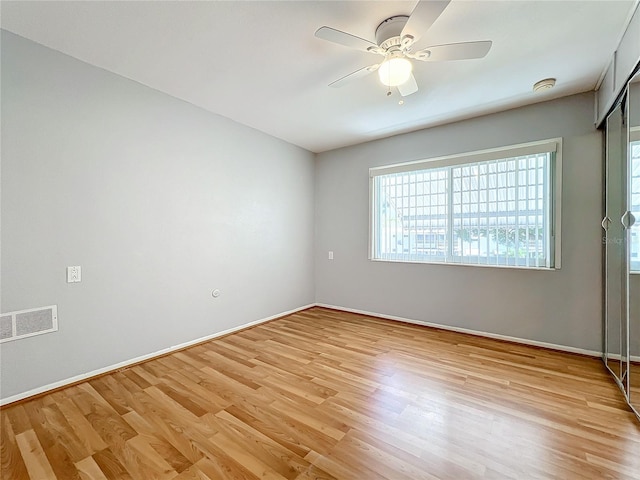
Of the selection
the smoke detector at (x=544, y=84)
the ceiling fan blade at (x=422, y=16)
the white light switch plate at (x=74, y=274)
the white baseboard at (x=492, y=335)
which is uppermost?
the smoke detector at (x=544, y=84)

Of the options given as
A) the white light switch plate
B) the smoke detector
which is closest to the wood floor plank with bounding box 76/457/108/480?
the white light switch plate

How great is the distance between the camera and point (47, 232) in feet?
6.79

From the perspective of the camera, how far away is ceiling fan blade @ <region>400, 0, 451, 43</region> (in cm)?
136

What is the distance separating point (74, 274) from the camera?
2.20 metres

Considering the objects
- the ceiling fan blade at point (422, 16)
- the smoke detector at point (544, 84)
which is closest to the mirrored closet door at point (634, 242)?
the smoke detector at point (544, 84)

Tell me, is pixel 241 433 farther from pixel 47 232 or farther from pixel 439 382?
pixel 47 232

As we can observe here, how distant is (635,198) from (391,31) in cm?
202

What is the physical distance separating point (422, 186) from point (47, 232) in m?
3.84

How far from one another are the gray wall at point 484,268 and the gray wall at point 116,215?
130 centimetres

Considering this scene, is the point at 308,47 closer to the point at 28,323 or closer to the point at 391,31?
the point at 391,31

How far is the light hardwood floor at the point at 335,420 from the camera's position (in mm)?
1395

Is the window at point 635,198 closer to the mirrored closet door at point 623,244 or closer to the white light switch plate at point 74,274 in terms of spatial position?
the mirrored closet door at point 623,244

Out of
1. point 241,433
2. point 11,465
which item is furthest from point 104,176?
point 241,433

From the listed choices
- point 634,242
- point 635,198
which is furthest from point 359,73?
point 634,242
